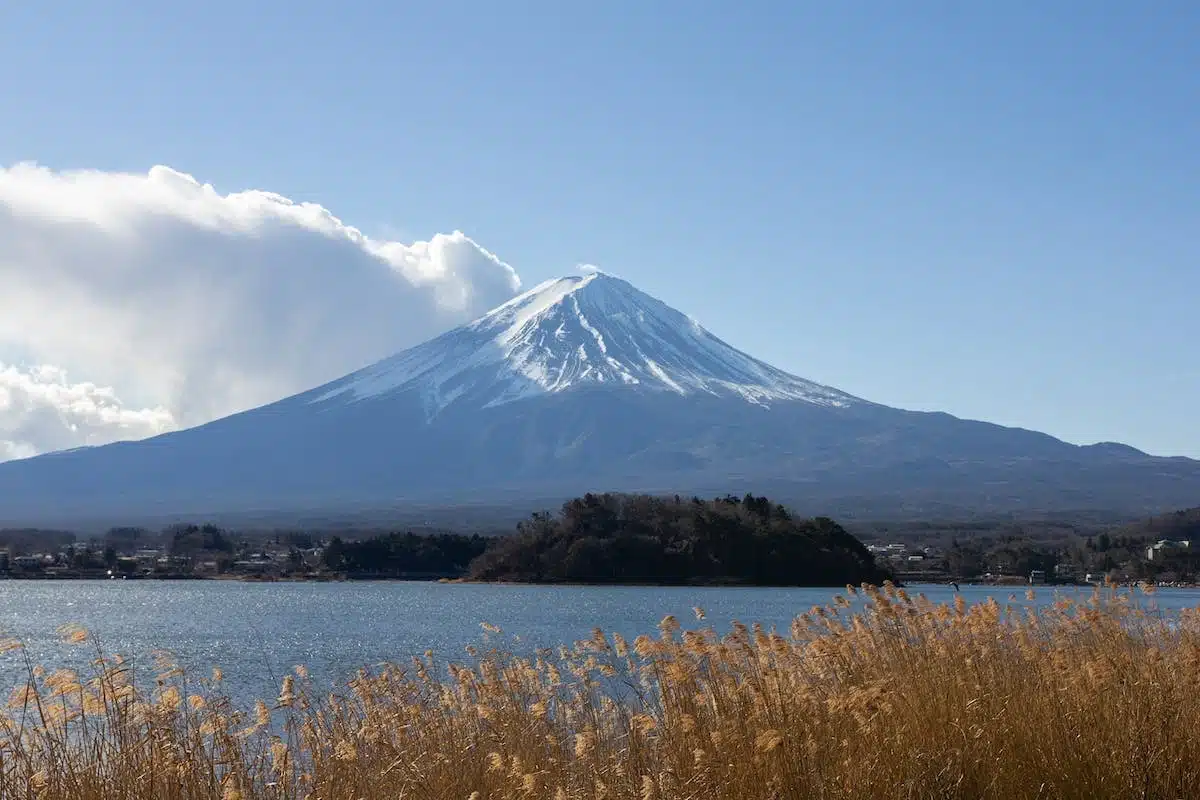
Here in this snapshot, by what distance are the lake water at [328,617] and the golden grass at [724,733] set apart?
4.64m

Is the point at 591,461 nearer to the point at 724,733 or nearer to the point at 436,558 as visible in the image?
the point at 436,558

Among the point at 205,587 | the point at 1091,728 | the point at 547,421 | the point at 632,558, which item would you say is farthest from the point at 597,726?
the point at 547,421

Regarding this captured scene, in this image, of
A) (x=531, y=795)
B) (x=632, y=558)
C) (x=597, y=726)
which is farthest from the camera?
(x=632, y=558)

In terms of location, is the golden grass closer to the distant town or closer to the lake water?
the lake water

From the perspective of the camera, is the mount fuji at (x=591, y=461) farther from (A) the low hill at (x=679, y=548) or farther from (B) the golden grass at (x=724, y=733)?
(B) the golden grass at (x=724, y=733)

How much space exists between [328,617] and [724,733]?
112ft

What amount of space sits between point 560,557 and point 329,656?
144ft

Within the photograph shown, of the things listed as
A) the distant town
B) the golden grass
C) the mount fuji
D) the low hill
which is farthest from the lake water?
the mount fuji

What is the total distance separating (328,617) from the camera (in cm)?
3981

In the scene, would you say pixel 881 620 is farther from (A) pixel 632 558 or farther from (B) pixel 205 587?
(B) pixel 205 587

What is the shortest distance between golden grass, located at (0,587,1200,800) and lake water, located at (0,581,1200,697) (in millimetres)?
4644

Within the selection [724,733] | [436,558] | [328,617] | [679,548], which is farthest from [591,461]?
[724,733]

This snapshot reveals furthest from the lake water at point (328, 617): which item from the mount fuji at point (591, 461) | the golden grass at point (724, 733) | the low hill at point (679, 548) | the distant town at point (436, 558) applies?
the mount fuji at point (591, 461)

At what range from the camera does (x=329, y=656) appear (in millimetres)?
24047
